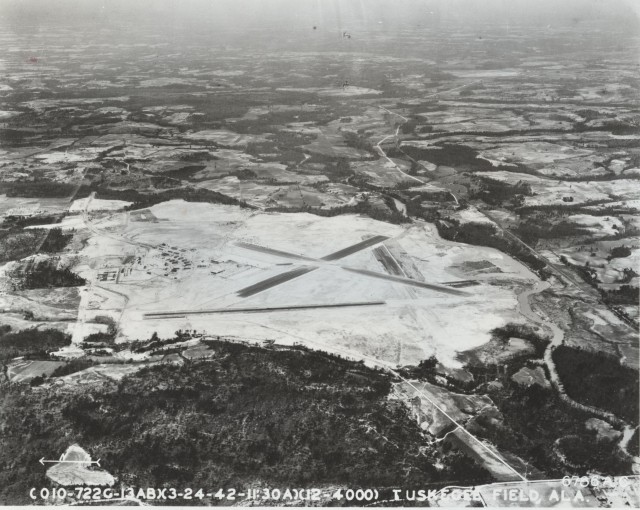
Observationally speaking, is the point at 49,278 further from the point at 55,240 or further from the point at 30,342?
the point at 30,342

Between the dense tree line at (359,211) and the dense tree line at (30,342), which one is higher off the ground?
the dense tree line at (359,211)

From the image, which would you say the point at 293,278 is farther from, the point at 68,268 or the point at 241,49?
the point at 241,49

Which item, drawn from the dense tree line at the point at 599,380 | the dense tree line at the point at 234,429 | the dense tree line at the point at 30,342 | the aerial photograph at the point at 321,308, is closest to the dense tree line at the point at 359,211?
the aerial photograph at the point at 321,308

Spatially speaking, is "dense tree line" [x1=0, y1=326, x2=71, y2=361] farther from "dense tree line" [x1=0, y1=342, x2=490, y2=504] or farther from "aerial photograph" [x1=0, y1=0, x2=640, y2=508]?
"dense tree line" [x1=0, y1=342, x2=490, y2=504]

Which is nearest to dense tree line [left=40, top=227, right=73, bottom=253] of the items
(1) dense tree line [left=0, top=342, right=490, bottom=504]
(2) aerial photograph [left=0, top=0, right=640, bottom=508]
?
(2) aerial photograph [left=0, top=0, right=640, bottom=508]

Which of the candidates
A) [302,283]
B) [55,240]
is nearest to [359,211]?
[302,283]

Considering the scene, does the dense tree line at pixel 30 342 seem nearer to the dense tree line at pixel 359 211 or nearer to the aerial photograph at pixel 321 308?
the aerial photograph at pixel 321 308

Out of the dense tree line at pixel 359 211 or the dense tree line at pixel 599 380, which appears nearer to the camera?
the dense tree line at pixel 599 380
